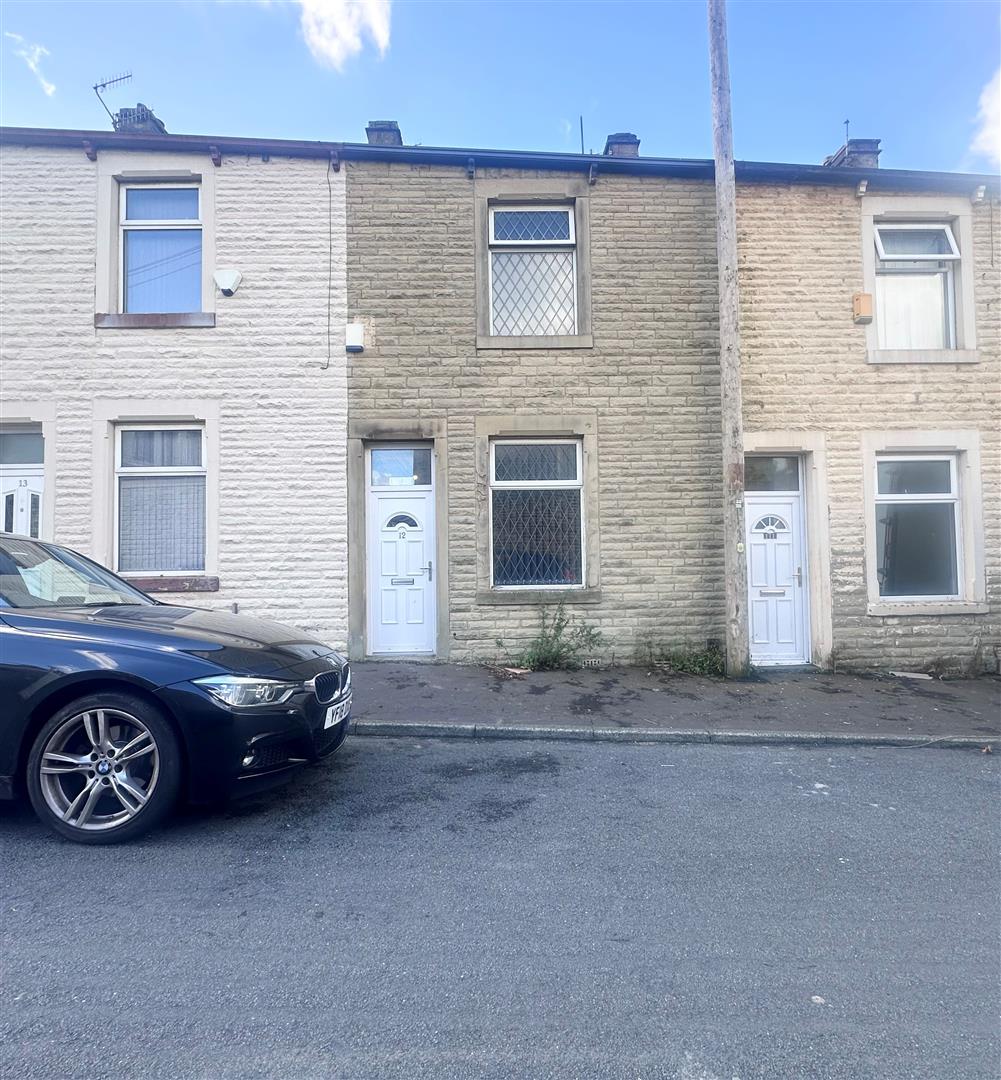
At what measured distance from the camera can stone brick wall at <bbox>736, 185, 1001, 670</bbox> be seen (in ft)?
27.5

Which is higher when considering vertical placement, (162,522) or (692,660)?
(162,522)

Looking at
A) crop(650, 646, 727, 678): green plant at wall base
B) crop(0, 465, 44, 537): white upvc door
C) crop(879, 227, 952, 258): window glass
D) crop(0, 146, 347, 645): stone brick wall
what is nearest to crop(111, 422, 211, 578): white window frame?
crop(0, 146, 347, 645): stone brick wall

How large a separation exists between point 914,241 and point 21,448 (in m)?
11.5

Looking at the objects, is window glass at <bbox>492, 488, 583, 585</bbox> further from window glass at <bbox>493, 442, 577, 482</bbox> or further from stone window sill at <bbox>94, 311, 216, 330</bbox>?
stone window sill at <bbox>94, 311, 216, 330</bbox>

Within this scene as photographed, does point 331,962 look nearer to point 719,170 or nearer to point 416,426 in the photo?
point 416,426

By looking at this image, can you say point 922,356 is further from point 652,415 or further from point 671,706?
point 671,706

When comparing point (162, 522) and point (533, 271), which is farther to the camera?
point (533, 271)

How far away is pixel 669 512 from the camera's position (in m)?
8.32

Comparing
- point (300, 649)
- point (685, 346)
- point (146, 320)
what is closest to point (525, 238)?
point (685, 346)

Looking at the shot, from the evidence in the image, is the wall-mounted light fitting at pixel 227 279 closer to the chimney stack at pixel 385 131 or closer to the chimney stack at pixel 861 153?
the chimney stack at pixel 385 131

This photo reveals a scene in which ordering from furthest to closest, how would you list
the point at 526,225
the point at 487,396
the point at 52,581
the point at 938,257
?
the point at 938,257 < the point at 526,225 < the point at 487,396 < the point at 52,581

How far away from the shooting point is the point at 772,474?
864cm

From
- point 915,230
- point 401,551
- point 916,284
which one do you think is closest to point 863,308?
point 916,284

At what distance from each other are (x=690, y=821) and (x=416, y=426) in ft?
18.4
